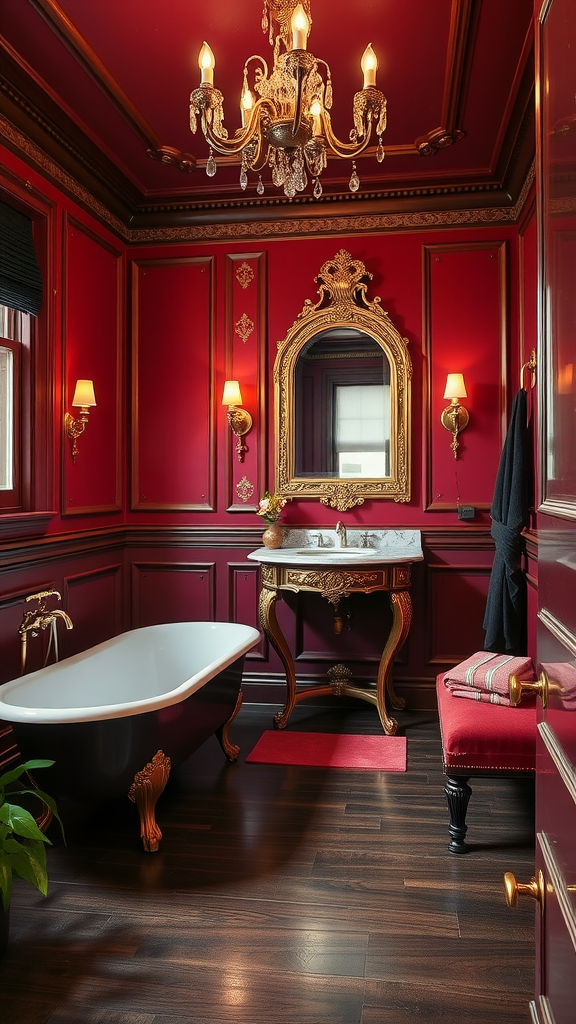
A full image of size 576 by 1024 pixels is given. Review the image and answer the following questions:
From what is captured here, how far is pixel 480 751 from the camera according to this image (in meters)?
2.36

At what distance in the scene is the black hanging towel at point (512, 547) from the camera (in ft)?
11.1

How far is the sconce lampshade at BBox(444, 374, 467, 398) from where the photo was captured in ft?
12.5

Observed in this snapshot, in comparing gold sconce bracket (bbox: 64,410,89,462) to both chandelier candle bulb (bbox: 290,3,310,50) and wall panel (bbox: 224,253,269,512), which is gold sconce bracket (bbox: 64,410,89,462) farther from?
chandelier candle bulb (bbox: 290,3,310,50)

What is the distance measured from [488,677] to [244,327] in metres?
2.47

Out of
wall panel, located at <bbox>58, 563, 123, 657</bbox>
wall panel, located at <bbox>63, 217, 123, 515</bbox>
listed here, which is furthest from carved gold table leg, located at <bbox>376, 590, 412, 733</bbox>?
wall panel, located at <bbox>63, 217, 123, 515</bbox>

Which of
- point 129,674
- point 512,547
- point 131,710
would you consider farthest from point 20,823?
point 512,547

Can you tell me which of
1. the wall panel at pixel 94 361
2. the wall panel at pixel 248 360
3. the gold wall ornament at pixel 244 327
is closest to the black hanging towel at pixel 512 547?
the wall panel at pixel 248 360

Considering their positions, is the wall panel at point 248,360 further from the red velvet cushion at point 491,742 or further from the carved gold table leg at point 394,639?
the red velvet cushion at point 491,742

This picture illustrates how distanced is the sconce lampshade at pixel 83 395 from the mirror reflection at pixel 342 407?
1.17 metres

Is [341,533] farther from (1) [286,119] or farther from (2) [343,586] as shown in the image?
(1) [286,119]

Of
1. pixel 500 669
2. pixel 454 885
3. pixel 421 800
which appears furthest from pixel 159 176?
pixel 454 885

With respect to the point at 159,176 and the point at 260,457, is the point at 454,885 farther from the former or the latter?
the point at 159,176

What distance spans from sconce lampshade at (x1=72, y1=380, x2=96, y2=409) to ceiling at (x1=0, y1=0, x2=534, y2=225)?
1.03 meters

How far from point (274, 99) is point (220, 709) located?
222 centimetres
